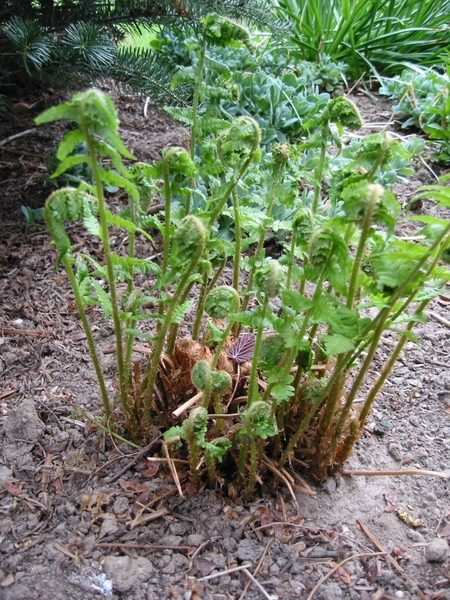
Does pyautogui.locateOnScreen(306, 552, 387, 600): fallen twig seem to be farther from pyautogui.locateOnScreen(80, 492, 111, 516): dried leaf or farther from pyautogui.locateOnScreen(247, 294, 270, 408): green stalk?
pyautogui.locateOnScreen(80, 492, 111, 516): dried leaf

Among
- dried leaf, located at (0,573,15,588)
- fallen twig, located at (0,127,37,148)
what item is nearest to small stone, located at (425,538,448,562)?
dried leaf, located at (0,573,15,588)

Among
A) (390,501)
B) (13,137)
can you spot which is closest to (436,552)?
(390,501)

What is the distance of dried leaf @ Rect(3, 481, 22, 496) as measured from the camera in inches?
59.1

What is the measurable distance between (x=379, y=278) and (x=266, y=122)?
206 centimetres

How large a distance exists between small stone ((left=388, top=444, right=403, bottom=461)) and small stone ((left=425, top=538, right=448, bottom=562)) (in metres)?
0.32

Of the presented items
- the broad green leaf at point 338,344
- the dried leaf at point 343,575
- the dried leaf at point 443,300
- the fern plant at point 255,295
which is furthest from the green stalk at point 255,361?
the dried leaf at point 443,300

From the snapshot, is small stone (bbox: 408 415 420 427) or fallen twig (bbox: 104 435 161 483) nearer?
fallen twig (bbox: 104 435 161 483)

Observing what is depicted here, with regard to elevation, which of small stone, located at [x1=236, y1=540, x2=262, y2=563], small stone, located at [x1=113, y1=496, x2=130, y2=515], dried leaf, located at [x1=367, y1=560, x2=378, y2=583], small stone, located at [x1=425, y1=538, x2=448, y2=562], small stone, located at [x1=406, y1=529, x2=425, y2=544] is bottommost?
small stone, located at [x1=113, y1=496, x2=130, y2=515]

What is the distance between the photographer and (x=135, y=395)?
60.8 inches

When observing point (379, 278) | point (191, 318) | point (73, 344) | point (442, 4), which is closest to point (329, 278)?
point (379, 278)

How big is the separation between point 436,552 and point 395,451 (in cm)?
36

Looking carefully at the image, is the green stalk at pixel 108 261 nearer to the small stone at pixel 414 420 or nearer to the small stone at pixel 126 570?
the small stone at pixel 126 570

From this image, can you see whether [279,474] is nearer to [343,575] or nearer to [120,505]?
[343,575]

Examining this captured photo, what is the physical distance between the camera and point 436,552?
1373 mm
